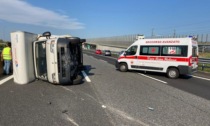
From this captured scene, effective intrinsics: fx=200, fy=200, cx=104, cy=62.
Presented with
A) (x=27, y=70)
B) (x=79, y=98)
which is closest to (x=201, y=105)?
(x=79, y=98)

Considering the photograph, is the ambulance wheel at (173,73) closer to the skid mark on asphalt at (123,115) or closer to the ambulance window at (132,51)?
the ambulance window at (132,51)

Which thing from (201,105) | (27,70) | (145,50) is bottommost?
(201,105)

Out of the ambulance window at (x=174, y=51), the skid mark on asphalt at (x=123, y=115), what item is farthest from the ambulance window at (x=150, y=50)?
the skid mark on asphalt at (x=123, y=115)

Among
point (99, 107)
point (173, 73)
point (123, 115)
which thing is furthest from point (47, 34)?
point (173, 73)

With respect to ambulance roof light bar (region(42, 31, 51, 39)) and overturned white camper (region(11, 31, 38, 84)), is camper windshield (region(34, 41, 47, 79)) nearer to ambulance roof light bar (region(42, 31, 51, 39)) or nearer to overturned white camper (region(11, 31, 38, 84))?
overturned white camper (region(11, 31, 38, 84))

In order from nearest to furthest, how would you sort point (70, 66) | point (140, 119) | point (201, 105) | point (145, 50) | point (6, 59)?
point (140, 119)
point (201, 105)
point (70, 66)
point (6, 59)
point (145, 50)

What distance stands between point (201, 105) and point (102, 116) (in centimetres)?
326

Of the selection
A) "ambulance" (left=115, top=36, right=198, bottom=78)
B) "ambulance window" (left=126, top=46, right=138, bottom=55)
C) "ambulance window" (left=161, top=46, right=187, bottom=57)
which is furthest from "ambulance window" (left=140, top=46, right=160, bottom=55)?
"ambulance window" (left=126, top=46, right=138, bottom=55)

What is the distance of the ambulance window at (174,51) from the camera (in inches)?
460

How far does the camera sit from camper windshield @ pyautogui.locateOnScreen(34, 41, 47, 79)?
8.97 m

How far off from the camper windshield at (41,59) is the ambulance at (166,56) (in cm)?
685

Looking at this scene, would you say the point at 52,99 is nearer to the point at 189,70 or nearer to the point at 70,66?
the point at 70,66

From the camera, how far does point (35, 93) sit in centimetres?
719

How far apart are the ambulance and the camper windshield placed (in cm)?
685
